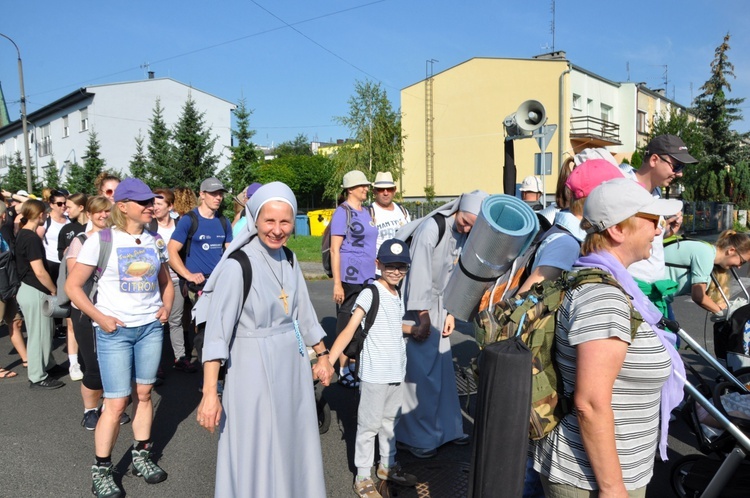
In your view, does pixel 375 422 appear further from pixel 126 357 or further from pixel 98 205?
pixel 98 205

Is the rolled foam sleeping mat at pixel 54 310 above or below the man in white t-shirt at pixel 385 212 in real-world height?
below

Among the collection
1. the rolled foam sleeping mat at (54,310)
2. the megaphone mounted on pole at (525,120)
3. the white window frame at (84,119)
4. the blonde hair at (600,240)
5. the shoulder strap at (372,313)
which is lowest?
the rolled foam sleeping mat at (54,310)

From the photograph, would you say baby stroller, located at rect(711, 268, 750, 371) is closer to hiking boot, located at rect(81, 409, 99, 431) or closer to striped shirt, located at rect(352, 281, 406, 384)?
striped shirt, located at rect(352, 281, 406, 384)

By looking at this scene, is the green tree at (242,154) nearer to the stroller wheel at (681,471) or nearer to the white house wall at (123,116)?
the white house wall at (123,116)

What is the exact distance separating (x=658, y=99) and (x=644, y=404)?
153 ft

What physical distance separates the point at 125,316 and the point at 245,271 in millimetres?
1396

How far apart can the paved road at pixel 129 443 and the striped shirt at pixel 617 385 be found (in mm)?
2203

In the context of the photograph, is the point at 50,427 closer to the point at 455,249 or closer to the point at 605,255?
the point at 455,249

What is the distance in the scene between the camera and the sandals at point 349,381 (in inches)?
247

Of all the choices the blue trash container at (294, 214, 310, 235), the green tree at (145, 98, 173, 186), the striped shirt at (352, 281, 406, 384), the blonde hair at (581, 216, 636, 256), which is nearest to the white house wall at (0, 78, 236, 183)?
the green tree at (145, 98, 173, 186)

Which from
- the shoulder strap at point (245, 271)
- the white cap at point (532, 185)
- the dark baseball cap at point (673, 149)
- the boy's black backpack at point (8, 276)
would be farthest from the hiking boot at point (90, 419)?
the white cap at point (532, 185)

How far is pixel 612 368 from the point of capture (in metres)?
1.97

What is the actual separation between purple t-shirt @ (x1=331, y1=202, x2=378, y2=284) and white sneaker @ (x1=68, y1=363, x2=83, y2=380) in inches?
127

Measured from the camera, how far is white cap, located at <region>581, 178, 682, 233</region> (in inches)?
84.3
